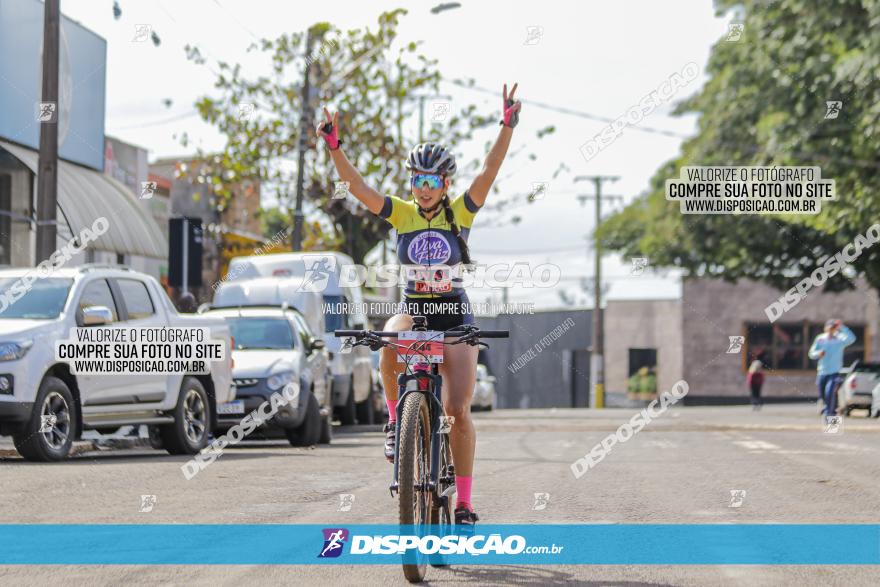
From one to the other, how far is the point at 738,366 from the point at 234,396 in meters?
44.4

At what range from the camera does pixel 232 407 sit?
16.6 meters

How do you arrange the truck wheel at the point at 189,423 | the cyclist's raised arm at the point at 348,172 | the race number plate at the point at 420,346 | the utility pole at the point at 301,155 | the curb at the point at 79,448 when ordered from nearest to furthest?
the race number plate at the point at 420,346
the cyclist's raised arm at the point at 348,172
the curb at the point at 79,448
the truck wheel at the point at 189,423
the utility pole at the point at 301,155

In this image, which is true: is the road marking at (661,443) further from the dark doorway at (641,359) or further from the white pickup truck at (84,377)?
the dark doorway at (641,359)

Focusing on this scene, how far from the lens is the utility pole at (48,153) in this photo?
17844mm

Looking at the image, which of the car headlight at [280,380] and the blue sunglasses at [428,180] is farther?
the car headlight at [280,380]

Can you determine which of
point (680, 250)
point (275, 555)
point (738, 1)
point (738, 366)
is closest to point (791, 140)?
point (738, 1)

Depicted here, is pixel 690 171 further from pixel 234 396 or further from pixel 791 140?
pixel 234 396

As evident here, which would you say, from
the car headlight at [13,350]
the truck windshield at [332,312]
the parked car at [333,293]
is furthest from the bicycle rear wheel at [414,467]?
the truck windshield at [332,312]

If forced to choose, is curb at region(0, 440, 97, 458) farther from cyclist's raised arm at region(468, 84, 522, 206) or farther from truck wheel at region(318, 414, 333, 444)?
cyclist's raised arm at region(468, 84, 522, 206)

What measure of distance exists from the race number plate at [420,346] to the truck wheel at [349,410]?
55.7 ft

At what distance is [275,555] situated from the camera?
6938mm

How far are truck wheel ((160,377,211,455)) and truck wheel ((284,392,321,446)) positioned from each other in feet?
4.79

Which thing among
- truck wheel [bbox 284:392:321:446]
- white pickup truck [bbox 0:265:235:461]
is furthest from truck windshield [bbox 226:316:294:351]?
white pickup truck [bbox 0:265:235:461]

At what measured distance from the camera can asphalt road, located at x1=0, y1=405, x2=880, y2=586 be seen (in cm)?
642
